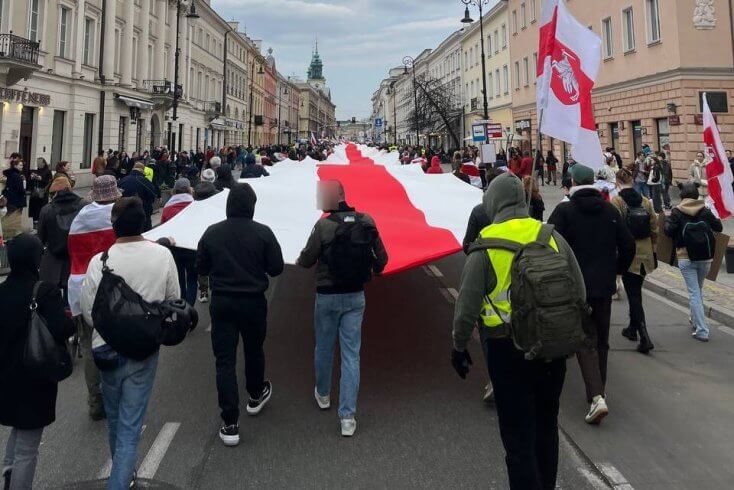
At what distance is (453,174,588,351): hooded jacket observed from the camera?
304cm

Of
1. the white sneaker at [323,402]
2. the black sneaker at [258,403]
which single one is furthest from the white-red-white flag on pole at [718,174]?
the black sneaker at [258,403]

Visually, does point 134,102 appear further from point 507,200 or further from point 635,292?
point 507,200

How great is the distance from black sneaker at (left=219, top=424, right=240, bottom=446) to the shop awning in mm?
33220

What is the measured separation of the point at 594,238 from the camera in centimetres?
469

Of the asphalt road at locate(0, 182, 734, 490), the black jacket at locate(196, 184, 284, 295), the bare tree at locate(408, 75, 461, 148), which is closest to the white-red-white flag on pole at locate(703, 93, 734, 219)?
the asphalt road at locate(0, 182, 734, 490)

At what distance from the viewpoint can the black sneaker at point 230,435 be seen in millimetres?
4094

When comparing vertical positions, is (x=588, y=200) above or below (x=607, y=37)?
below

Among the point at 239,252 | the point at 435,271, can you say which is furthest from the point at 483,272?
the point at 435,271

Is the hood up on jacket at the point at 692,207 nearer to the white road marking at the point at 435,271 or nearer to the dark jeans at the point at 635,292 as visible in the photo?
the dark jeans at the point at 635,292

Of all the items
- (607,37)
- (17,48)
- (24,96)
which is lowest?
(24,96)

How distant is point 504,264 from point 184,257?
5363mm

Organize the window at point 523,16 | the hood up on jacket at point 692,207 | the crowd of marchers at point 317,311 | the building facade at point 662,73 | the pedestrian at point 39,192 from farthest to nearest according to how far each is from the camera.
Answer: the window at point 523,16
the building facade at point 662,73
the pedestrian at point 39,192
the hood up on jacket at point 692,207
the crowd of marchers at point 317,311

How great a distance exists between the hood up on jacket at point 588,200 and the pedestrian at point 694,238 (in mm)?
2428

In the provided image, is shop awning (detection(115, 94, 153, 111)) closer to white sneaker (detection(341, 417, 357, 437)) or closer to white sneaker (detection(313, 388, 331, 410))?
white sneaker (detection(313, 388, 331, 410))
